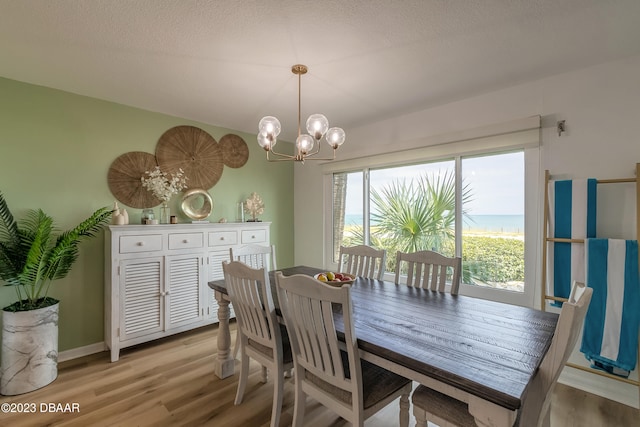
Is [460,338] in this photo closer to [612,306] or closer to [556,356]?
[556,356]

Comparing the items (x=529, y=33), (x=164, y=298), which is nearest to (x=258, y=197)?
(x=164, y=298)

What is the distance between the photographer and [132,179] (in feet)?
9.66

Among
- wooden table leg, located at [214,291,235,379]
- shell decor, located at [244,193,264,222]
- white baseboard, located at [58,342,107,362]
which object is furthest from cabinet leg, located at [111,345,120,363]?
shell decor, located at [244,193,264,222]

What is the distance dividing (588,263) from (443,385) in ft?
5.71

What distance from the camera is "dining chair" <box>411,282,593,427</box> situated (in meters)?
0.99

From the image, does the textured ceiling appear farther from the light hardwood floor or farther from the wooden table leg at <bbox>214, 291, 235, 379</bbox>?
the light hardwood floor

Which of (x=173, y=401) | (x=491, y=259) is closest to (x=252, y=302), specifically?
(x=173, y=401)

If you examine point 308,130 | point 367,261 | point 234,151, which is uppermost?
point 234,151

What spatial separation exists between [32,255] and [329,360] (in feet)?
7.56

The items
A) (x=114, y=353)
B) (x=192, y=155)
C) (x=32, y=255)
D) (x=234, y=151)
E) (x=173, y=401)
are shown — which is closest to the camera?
(x=173, y=401)

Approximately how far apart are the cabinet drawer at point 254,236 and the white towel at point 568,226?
286 cm

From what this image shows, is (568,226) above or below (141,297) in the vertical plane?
above

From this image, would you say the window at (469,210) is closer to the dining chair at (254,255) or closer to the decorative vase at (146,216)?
the dining chair at (254,255)

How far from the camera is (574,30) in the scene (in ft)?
5.61
